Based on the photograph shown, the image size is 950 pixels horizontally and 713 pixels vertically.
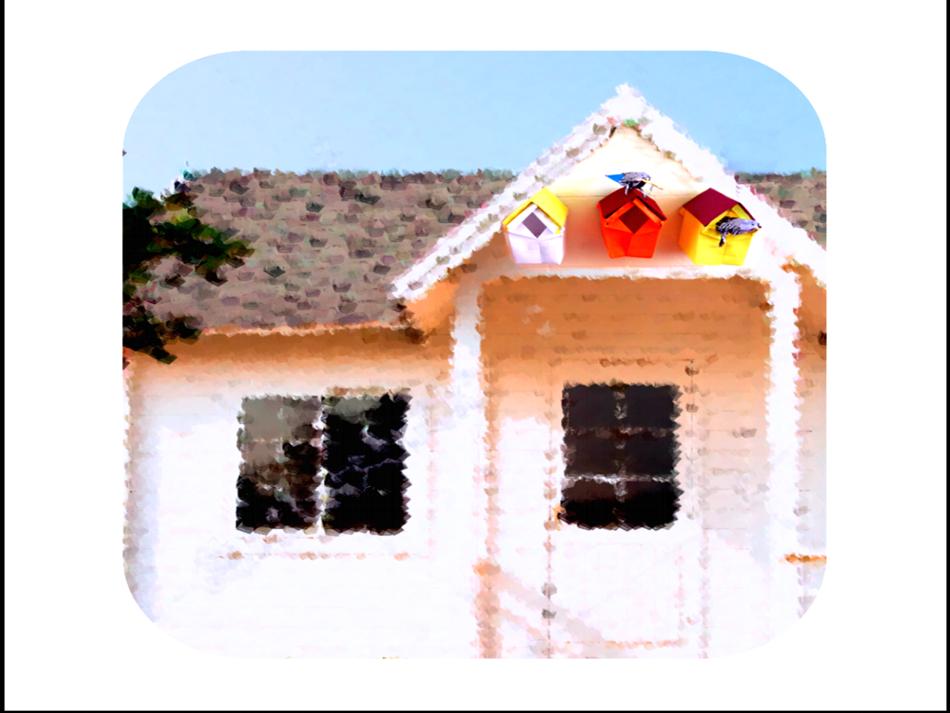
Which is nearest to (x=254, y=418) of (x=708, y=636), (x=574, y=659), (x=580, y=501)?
(x=580, y=501)

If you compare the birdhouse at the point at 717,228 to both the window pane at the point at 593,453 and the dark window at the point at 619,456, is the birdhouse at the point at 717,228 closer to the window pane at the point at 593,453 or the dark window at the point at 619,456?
the dark window at the point at 619,456

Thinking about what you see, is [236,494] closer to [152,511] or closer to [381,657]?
[152,511]

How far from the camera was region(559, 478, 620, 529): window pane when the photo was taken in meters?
3.82

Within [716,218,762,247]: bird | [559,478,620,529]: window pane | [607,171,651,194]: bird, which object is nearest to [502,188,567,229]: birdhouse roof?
[607,171,651,194]: bird

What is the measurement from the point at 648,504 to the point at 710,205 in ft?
4.08

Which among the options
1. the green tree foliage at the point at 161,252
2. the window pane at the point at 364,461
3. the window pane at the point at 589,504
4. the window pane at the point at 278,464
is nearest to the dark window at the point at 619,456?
the window pane at the point at 589,504

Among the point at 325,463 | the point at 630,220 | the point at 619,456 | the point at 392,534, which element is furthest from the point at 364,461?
the point at 630,220

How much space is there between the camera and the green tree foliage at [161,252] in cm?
364

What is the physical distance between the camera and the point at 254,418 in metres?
3.84

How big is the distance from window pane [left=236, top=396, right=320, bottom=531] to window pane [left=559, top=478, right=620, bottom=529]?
106 cm

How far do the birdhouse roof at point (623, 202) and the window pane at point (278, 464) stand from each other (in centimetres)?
142

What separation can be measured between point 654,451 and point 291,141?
1932mm

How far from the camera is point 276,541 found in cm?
383

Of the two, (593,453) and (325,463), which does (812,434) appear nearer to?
(593,453)
